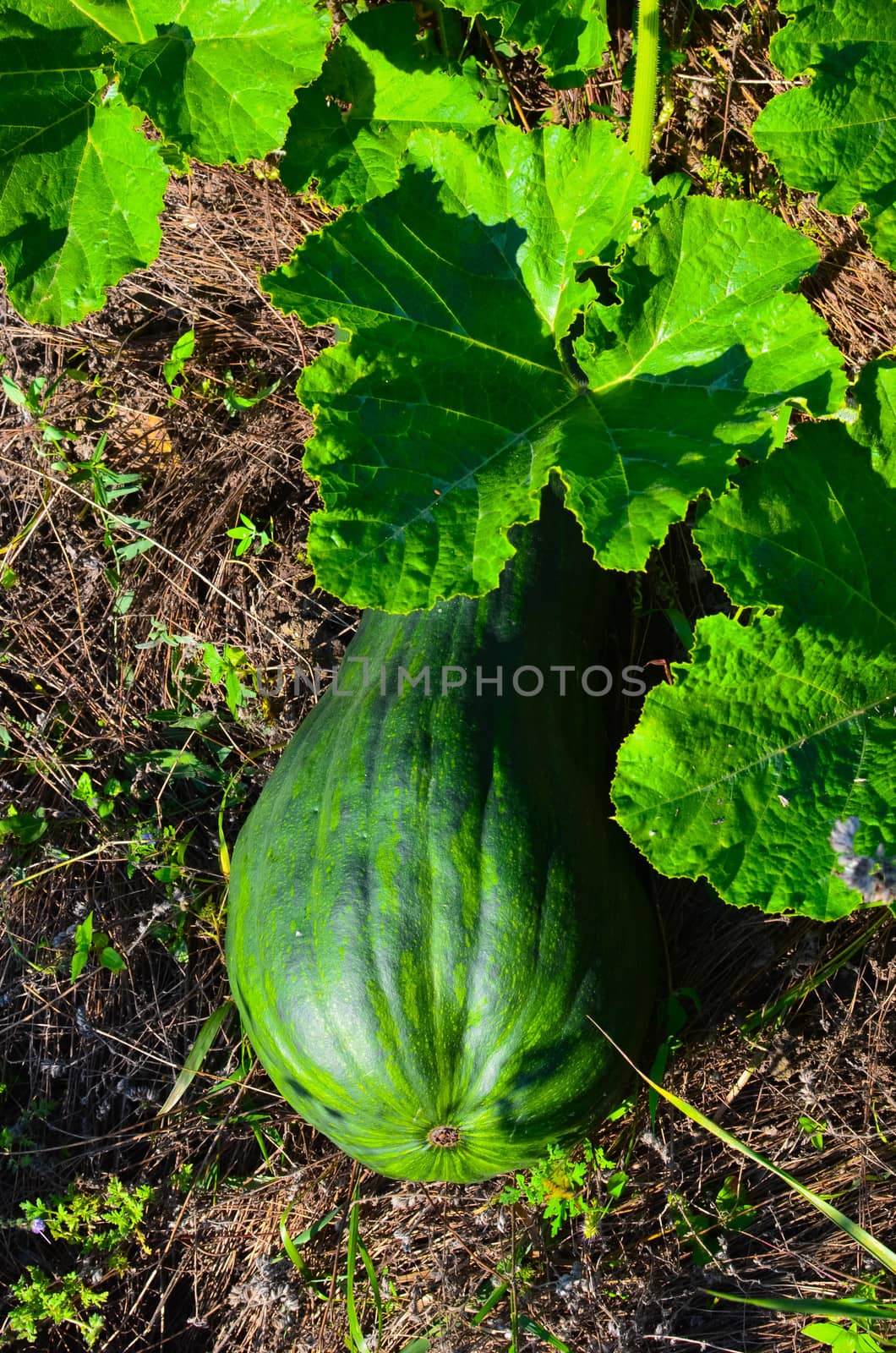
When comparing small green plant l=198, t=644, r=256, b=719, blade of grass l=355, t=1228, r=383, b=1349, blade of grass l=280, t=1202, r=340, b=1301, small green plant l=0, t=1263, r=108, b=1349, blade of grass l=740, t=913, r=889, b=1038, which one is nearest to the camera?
blade of grass l=355, t=1228, r=383, b=1349

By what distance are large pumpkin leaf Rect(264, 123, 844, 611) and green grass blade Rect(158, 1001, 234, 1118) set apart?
1.74 m

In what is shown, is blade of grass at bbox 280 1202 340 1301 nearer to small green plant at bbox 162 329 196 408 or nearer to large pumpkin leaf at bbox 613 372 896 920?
large pumpkin leaf at bbox 613 372 896 920

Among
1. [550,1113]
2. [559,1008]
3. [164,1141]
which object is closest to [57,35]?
[559,1008]

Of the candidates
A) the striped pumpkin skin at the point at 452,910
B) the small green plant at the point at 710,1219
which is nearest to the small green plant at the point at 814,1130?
the small green plant at the point at 710,1219

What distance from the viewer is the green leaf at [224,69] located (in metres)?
2.45

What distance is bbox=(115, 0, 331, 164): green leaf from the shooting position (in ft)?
8.05

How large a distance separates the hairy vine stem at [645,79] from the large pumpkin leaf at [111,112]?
34.2 inches

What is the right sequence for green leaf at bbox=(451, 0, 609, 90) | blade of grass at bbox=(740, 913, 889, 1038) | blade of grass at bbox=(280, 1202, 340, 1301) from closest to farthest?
green leaf at bbox=(451, 0, 609, 90), blade of grass at bbox=(740, 913, 889, 1038), blade of grass at bbox=(280, 1202, 340, 1301)

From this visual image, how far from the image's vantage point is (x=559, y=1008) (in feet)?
8.13

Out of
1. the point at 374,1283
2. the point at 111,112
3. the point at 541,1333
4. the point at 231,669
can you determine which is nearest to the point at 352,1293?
the point at 374,1283

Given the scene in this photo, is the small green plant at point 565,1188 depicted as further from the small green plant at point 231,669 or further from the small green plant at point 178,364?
the small green plant at point 178,364

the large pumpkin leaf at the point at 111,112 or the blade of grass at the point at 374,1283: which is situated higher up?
the large pumpkin leaf at the point at 111,112

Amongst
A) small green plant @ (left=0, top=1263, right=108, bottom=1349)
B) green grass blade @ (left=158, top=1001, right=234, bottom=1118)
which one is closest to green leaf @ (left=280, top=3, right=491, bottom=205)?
green grass blade @ (left=158, top=1001, right=234, bottom=1118)

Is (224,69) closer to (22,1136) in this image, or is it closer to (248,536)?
(248,536)
